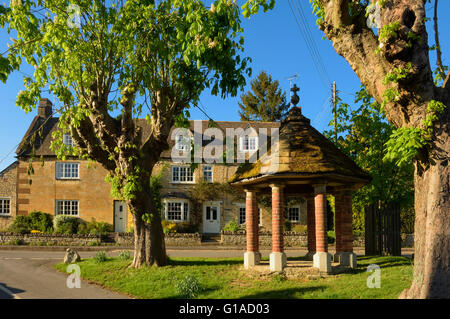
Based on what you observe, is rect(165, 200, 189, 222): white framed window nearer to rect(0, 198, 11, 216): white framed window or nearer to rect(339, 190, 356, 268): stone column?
rect(0, 198, 11, 216): white framed window

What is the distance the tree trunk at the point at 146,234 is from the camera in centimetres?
1370

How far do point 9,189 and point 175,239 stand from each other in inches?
626

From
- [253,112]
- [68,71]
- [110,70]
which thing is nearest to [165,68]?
[110,70]

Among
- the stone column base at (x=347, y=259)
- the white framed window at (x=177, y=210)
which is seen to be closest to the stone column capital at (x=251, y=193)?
the stone column base at (x=347, y=259)

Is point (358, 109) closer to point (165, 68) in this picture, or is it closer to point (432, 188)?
point (165, 68)

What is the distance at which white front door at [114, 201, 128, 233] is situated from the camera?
31016mm

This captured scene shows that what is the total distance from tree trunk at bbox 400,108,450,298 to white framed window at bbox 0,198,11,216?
3206 centimetres

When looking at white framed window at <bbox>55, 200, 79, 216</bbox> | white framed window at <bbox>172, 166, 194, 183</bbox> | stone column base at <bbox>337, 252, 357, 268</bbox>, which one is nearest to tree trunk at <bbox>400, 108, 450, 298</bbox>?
stone column base at <bbox>337, 252, 357, 268</bbox>

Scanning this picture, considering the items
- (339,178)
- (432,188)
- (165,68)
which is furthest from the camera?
(165,68)

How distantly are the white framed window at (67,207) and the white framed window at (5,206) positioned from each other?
13.8 ft

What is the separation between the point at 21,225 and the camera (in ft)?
95.7

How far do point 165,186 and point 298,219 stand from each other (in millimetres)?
11636

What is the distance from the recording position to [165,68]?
13828mm

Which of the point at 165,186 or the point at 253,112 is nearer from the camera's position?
the point at 165,186
